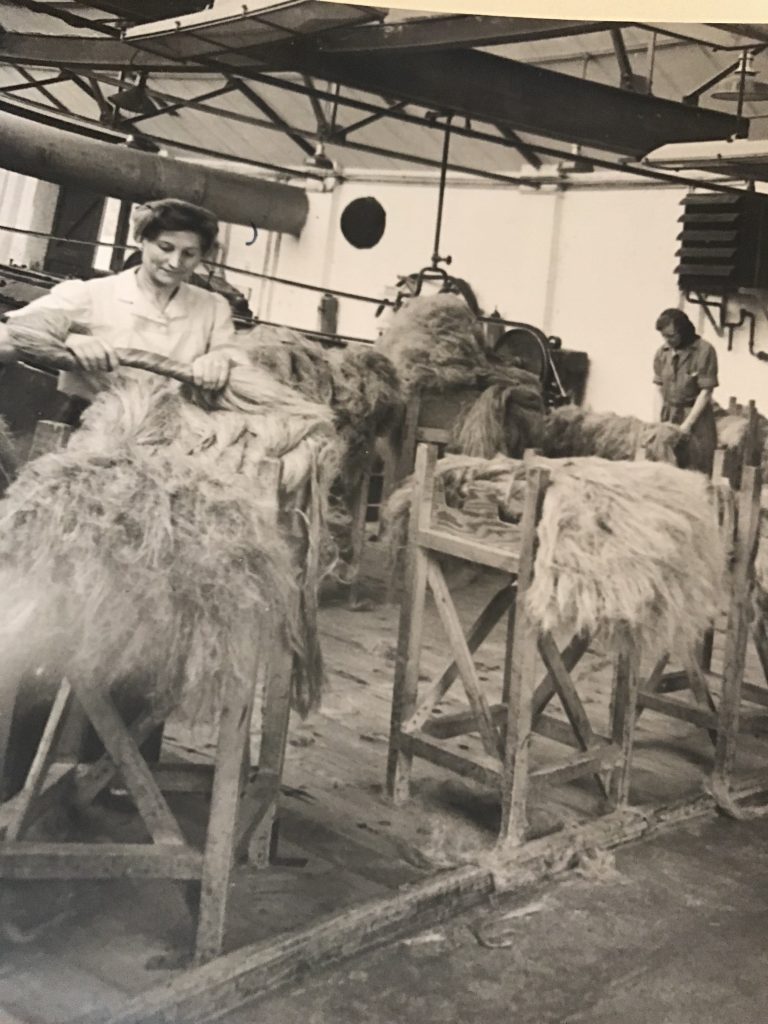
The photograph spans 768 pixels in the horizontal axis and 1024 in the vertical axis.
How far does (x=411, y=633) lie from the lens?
298 centimetres

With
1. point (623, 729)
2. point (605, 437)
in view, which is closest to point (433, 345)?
point (605, 437)

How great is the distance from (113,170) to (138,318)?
14.5ft

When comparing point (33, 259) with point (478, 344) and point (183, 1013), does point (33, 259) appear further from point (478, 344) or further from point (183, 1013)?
point (183, 1013)

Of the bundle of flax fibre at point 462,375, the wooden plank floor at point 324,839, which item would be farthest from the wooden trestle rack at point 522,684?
the bundle of flax fibre at point 462,375

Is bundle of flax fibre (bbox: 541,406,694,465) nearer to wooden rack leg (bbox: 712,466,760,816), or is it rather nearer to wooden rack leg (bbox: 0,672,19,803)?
wooden rack leg (bbox: 712,466,760,816)

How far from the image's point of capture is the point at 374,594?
5.58 meters

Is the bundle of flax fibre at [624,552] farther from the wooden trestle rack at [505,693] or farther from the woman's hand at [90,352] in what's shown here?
the woman's hand at [90,352]

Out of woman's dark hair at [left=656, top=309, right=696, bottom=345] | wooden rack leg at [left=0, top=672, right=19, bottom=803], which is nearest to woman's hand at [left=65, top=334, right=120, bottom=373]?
wooden rack leg at [left=0, top=672, right=19, bottom=803]

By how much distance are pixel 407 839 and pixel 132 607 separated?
4.36 feet

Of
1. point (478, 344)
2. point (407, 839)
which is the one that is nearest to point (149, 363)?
point (407, 839)

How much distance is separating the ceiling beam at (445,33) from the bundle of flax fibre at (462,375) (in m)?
2.52

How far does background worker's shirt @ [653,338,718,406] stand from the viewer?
20.2 ft

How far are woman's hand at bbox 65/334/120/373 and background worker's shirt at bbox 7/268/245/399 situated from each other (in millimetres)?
107

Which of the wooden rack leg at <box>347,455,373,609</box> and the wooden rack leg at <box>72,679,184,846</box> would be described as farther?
the wooden rack leg at <box>347,455,373,609</box>
